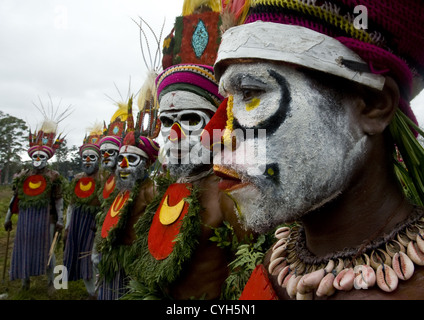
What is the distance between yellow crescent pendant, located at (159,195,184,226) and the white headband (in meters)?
1.69

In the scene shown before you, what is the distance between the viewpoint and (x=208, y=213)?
252 centimetres

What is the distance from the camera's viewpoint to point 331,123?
111 cm

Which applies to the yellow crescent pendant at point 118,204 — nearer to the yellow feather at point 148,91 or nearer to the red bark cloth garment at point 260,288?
the yellow feather at point 148,91

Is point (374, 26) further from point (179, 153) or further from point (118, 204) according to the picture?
point (118, 204)

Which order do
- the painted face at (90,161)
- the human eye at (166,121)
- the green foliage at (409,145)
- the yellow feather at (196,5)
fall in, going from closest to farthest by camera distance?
the green foliage at (409,145) < the yellow feather at (196,5) < the human eye at (166,121) < the painted face at (90,161)

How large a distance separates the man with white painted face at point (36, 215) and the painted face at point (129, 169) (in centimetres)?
281

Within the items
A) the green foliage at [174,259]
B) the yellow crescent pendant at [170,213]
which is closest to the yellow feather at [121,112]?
the yellow crescent pendant at [170,213]

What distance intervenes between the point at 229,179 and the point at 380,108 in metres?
0.62

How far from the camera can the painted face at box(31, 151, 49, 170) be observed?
672cm

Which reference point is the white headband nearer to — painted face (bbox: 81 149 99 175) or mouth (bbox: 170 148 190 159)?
mouth (bbox: 170 148 190 159)

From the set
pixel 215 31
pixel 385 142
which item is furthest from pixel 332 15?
pixel 215 31

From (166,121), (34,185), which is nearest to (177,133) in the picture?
(166,121)

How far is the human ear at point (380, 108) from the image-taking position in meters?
1.12

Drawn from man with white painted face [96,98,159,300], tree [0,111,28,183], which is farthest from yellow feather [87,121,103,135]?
tree [0,111,28,183]
